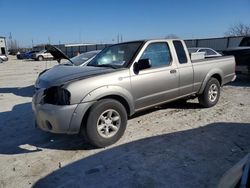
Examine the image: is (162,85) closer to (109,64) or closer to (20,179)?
(109,64)

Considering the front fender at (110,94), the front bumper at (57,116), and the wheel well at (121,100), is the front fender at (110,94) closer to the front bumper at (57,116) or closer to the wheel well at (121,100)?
the wheel well at (121,100)

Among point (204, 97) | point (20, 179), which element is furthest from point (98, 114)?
point (204, 97)

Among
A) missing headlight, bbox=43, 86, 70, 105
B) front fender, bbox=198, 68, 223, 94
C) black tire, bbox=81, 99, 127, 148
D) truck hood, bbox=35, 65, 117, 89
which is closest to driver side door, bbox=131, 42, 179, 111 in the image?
black tire, bbox=81, 99, 127, 148

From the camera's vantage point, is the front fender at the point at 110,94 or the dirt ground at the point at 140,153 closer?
the dirt ground at the point at 140,153

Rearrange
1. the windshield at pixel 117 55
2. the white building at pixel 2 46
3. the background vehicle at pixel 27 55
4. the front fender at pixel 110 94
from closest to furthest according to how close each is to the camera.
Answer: the front fender at pixel 110 94 → the windshield at pixel 117 55 → the background vehicle at pixel 27 55 → the white building at pixel 2 46

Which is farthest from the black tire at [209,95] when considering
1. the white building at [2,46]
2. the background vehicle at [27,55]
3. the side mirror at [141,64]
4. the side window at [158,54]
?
the white building at [2,46]

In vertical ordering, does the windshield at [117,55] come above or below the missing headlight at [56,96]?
above

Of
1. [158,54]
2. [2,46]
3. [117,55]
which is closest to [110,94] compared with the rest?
[117,55]

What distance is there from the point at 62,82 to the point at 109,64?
Result: 4.23 feet

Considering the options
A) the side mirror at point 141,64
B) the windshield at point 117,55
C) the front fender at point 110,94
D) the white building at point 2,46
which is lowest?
the front fender at point 110,94

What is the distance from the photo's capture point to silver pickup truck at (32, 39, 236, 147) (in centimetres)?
434

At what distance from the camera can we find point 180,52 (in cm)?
609

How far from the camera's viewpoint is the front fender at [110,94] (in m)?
4.41

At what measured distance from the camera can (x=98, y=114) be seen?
14.8ft
